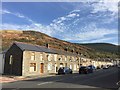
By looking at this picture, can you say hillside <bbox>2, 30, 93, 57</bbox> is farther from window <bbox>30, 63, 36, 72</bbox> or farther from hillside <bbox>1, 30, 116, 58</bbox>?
window <bbox>30, 63, 36, 72</bbox>

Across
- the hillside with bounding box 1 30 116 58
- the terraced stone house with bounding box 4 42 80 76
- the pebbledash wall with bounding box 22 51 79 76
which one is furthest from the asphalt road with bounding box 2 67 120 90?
the hillside with bounding box 1 30 116 58

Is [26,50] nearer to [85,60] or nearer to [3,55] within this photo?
[3,55]

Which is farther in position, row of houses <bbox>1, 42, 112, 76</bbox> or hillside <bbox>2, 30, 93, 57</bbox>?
hillside <bbox>2, 30, 93, 57</bbox>

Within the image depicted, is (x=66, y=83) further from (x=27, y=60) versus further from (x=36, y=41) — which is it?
(x=36, y=41)

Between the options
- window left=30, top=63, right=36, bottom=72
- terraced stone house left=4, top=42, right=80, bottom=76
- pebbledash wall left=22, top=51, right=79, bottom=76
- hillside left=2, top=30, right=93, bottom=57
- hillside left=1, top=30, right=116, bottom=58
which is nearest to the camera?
terraced stone house left=4, top=42, right=80, bottom=76

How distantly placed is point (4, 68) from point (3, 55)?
2.96m

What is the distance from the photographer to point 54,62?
→ 67.1 m

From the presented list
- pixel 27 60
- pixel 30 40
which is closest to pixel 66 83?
pixel 27 60

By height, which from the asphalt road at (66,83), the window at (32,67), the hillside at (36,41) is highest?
the hillside at (36,41)

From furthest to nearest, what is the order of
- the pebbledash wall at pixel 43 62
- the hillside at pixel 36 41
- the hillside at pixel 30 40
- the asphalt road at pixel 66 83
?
the hillside at pixel 36 41, the hillside at pixel 30 40, the pebbledash wall at pixel 43 62, the asphalt road at pixel 66 83

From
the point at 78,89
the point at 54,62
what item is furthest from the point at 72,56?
the point at 78,89

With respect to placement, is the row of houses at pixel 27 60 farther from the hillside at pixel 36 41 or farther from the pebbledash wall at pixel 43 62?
the hillside at pixel 36 41

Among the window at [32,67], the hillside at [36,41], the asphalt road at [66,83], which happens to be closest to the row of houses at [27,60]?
the window at [32,67]

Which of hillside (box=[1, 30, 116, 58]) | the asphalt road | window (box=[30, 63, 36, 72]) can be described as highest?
hillside (box=[1, 30, 116, 58])
